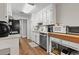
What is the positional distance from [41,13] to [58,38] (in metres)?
1.19

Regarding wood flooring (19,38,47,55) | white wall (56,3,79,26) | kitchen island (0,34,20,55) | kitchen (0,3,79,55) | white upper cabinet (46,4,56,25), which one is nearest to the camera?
kitchen island (0,34,20,55)

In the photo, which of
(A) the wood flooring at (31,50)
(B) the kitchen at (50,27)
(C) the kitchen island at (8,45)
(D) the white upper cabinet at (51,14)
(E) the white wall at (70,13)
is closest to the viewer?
(C) the kitchen island at (8,45)

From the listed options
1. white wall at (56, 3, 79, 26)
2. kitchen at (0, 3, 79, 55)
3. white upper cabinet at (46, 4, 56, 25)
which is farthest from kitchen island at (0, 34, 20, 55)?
white upper cabinet at (46, 4, 56, 25)

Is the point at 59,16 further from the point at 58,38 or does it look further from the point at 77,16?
the point at 58,38

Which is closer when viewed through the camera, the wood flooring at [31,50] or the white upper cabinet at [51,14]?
the wood flooring at [31,50]

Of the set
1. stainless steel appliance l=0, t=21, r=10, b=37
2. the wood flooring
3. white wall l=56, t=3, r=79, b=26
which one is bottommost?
the wood flooring

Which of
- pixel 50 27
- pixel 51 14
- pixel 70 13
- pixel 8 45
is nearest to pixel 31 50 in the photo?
pixel 50 27

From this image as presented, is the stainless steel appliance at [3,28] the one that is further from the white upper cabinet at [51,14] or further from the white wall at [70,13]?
the white upper cabinet at [51,14]

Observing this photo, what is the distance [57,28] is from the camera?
1738mm

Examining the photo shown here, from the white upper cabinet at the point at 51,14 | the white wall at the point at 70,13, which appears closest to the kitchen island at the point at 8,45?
the white wall at the point at 70,13

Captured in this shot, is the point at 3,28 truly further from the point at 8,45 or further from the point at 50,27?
the point at 50,27

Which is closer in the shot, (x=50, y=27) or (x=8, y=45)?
(x=8, y=45)

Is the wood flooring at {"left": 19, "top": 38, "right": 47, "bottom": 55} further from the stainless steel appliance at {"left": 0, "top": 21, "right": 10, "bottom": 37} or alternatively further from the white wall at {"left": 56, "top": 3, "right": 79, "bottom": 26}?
the stainless steel appliance at {"left": 0, "top": 21, "right": 10, "bottom": 37}

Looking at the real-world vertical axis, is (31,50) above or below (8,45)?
below
